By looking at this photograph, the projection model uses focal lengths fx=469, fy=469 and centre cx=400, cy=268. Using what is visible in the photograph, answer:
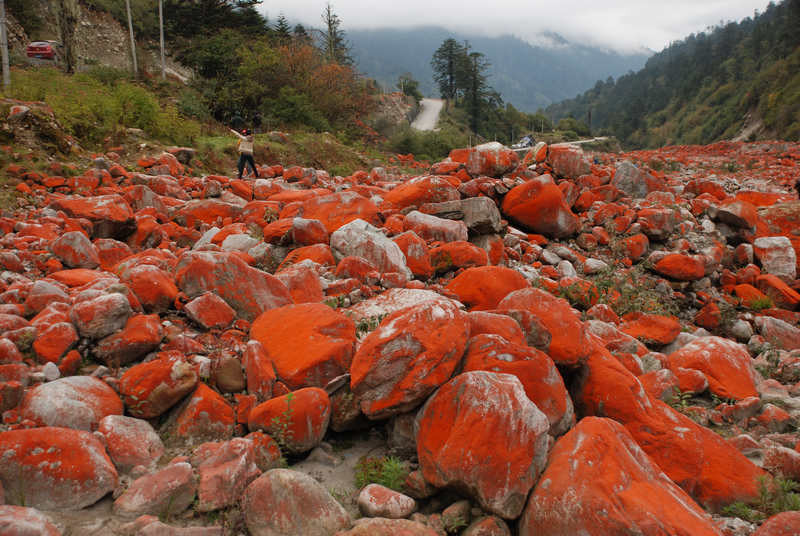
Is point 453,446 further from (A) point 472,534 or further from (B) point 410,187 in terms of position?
(B) point 410,187

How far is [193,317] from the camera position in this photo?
4.07 metres

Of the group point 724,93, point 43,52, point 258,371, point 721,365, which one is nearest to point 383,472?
point 258,371

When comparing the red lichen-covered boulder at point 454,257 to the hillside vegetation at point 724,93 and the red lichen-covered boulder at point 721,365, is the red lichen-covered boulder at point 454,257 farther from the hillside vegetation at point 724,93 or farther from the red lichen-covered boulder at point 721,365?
the hillside vegetation at point 724,93

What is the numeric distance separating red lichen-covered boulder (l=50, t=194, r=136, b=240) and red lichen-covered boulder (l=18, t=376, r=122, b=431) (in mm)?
4073

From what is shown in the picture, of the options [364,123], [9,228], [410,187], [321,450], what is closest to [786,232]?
[410,187]

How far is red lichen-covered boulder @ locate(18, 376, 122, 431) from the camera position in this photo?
2893 millimetres

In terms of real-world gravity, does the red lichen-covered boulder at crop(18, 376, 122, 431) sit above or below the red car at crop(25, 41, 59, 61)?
below

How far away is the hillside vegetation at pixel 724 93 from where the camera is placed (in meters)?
40.5

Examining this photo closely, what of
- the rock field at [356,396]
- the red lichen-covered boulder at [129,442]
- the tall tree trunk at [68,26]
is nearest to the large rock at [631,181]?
the rock field at [356,396]

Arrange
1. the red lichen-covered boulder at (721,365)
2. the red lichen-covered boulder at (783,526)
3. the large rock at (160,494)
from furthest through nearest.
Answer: the red lichen-covered boulder at (721,365)
the large rock at (160,494)
the red lichen-covered boulder at (783,526)

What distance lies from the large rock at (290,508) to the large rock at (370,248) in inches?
126

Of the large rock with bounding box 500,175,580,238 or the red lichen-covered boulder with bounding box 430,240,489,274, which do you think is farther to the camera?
the large rock with bounding box 500,175,580,238

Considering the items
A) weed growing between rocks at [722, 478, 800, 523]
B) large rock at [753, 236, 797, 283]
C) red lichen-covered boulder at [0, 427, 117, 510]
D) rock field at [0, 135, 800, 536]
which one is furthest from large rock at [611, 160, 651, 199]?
red lichen-covered boulder at [0, 427, 117, 510]

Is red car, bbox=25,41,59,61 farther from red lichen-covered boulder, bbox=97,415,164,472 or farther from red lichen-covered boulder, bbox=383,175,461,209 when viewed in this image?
red lichen-covered boulder, bbox=97,415,164,472
